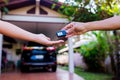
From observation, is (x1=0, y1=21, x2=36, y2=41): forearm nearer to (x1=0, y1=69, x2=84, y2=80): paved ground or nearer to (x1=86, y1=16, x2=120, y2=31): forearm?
(x1=86, y1=16, x2=120, y2=31): forearm

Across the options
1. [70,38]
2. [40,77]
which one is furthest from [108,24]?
[40,77]

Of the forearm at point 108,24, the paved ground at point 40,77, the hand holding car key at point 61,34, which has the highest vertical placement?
the forearm at point 108,24

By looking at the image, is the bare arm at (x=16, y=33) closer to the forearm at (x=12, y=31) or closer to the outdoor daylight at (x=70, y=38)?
the forearm at (x=12, y=31)

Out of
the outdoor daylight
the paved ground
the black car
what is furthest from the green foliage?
the paved ground

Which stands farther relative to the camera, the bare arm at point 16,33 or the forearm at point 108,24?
the forearm at point 108,24

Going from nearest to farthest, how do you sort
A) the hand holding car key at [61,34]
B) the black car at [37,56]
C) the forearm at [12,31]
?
the forearm at [12,31], the hand holding car key at [61,34], the black car at [37,56]

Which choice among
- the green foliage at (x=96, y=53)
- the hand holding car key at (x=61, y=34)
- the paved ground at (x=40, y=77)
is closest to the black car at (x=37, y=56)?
the paved ground at (x=40, y=77)

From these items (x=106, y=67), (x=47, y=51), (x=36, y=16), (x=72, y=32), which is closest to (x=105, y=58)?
(x=106, y=67)

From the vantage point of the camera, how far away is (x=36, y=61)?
44.3 ft

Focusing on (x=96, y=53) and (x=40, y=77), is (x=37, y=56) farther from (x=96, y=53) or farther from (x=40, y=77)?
(x=96, y=53)

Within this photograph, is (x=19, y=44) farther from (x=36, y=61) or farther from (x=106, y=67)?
(x=106, y=67)

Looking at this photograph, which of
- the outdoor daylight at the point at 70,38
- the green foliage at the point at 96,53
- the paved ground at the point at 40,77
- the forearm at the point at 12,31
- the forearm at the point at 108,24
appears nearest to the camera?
the forearm at the point at 12,31

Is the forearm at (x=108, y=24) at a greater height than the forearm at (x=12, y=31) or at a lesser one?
greater

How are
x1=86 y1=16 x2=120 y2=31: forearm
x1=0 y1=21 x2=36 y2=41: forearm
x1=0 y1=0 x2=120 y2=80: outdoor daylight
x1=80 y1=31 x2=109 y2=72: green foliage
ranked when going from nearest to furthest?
x1=0 y1=21 x2=36 y2=41: forearm, x1=86 y1=16 x2=120 y2=31: forearm, x1=0 y1=0 x2=120 y2=80: outdoor daylight, x1=80 y1=31 x2=109 y2=72: green foliage
